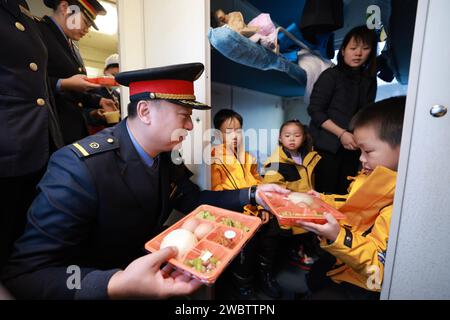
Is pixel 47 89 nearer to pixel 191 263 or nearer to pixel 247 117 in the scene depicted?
pixel 191 263

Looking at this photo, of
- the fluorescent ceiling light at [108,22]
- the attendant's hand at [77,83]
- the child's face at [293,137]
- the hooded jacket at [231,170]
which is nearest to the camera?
the attendant's hand at [77,83]

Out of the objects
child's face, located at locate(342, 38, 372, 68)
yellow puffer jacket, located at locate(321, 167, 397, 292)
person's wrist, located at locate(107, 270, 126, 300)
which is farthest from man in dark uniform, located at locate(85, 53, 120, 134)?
child's face, located at locate(342, 38, 372, 68)

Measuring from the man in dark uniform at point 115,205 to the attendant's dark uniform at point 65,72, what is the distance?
0.37m

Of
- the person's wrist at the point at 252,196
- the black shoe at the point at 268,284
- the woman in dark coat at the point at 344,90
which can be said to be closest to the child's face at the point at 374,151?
the woman in dark coat at the point at 344,90

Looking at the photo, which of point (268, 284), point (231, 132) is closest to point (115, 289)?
point (268, 284)

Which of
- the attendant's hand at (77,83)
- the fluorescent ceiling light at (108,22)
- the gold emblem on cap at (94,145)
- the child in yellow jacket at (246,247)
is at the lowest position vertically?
the child in yellow jacket at (246,247)

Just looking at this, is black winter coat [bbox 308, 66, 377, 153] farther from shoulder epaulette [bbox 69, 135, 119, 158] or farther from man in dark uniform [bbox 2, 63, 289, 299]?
shoulder epaulette [bbox 69, 135, 119, 158]

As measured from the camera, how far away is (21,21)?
769 mm

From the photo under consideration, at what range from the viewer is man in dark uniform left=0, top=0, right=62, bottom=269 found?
2.30 feet

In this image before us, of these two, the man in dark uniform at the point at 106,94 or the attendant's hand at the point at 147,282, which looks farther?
the man in dark uniform at the point at 106,94

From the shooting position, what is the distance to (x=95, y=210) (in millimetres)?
685

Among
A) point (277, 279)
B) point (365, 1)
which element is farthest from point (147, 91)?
point (365, 1)

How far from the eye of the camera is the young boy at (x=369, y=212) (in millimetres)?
727

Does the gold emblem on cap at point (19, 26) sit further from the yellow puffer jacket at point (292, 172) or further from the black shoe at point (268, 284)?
the black shoe at point (268, 284)
